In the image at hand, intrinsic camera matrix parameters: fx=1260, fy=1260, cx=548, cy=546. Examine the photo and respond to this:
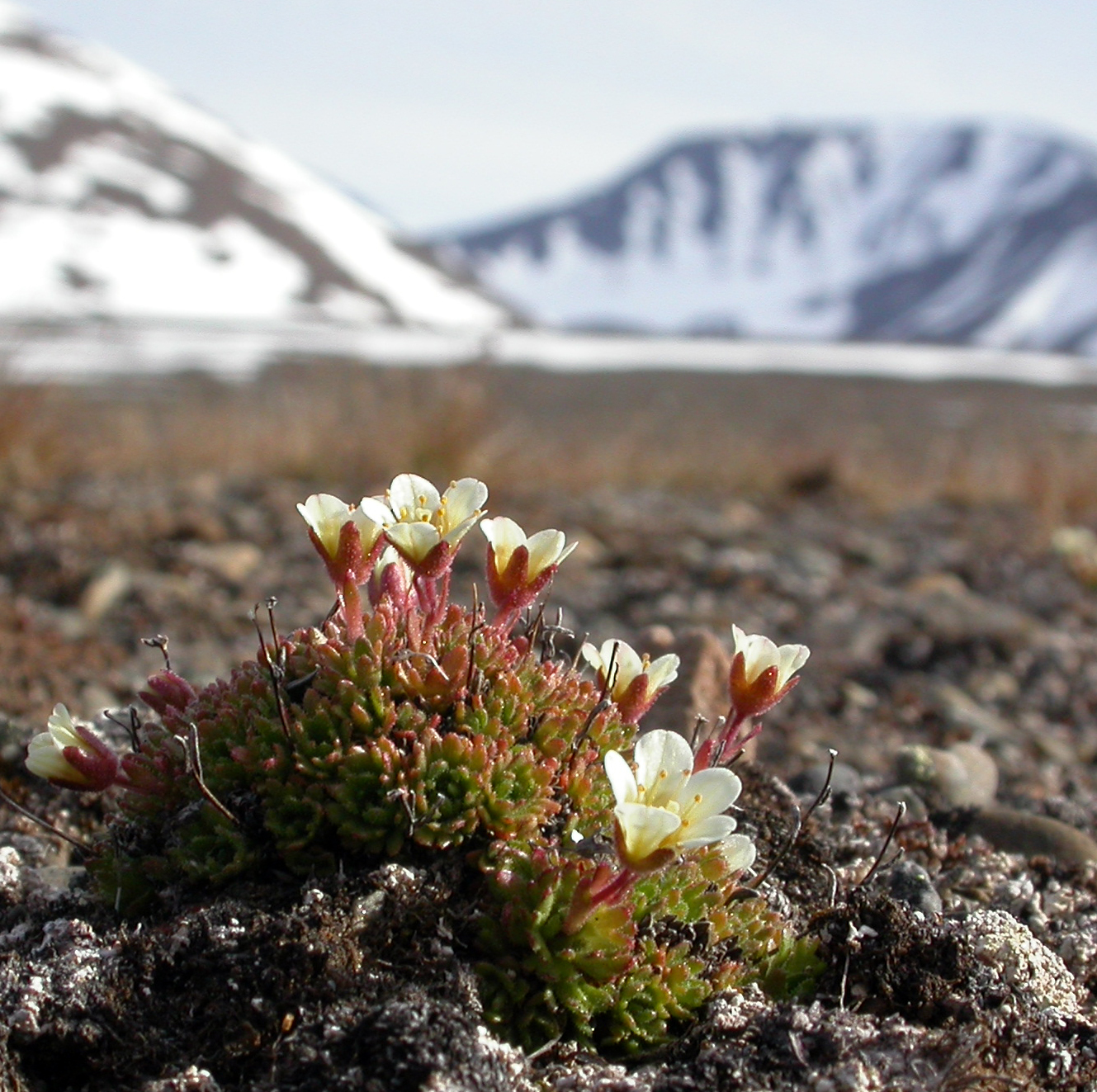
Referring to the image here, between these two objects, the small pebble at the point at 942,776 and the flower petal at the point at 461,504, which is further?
the small pebble at the point at 942,776

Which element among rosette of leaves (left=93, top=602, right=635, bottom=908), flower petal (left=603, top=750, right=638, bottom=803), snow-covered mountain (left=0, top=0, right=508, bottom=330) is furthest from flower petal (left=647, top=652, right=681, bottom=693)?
snow-covered mountain (left=0, top=0, right=508, bottom=330)

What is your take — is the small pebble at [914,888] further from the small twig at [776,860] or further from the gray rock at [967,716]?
the gray rock at [967,716]

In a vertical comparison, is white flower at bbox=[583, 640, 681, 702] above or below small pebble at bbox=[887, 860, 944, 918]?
above

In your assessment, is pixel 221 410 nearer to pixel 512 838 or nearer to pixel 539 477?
pixel 539 477

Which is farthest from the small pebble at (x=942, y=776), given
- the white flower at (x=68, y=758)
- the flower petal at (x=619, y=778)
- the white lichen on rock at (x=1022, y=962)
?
the white flower at (x=68, y=758)

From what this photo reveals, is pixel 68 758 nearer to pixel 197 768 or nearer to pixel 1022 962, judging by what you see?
pixel 197 768

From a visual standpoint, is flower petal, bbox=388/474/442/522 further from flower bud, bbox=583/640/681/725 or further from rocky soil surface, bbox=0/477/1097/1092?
rocky soil surface, bbox=0/477/1097/1092

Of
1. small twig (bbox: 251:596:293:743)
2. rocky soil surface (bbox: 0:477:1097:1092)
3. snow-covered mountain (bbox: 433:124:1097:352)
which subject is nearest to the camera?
rocky soil surface (bbox: 0:477:1097:1092)
